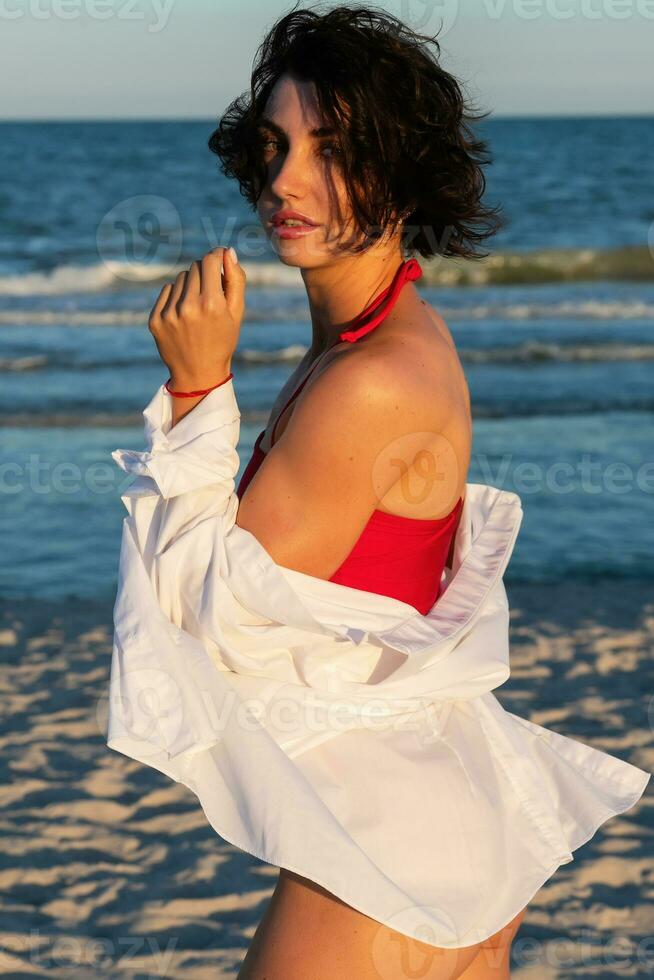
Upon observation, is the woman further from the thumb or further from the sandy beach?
the sandy beach

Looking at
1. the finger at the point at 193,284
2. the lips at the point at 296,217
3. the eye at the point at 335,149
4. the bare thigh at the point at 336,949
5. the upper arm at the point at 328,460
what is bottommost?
the bare thigh at the point at 336,949

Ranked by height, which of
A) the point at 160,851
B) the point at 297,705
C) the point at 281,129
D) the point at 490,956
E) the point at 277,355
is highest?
the point at 281,129

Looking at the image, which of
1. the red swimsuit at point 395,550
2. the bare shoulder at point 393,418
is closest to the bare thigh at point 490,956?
the red swimsuit at point 395,550

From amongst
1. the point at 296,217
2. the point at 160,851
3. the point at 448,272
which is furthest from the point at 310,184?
the point at 448,272

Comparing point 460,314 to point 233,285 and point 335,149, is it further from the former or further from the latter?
point 233,285

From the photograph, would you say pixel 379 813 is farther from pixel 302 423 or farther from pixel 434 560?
pixel 302 423

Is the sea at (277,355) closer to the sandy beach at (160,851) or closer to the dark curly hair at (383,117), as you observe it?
the dark curly hair at (383,117)

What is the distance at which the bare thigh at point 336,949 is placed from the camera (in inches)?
76.2

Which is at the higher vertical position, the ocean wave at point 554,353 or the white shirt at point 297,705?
the white shirt at point 297,705

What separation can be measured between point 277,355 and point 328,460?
461 inches

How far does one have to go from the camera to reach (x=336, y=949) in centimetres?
194

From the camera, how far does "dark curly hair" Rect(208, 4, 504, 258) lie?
81.2 inches

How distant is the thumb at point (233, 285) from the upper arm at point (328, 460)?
17 cm

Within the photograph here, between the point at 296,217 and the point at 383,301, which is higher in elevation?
the point at 296,217
